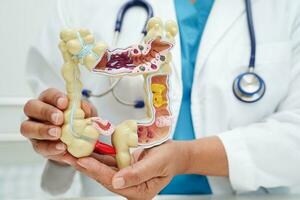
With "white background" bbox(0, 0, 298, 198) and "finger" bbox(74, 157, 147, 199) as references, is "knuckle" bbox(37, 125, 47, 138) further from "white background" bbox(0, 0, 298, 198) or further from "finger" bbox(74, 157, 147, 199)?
"white background" bbox(0, 0, 298, 198)

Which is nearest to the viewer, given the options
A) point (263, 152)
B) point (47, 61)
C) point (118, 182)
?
point (118, 182)

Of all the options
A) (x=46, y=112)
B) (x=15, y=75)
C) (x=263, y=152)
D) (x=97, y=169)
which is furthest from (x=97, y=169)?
(x=15, y=75)

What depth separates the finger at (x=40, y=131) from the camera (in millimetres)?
498

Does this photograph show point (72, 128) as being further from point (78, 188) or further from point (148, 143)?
point (78, 188)

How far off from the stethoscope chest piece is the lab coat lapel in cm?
7

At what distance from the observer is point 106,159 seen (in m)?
0.55

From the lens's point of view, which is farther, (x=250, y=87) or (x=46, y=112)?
(x=250, y=87)

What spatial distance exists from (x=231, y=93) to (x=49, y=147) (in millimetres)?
329

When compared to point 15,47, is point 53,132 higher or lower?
lower

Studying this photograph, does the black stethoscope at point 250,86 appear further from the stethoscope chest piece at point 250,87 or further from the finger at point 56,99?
the finger at point 56,99

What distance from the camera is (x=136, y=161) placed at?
523 mm

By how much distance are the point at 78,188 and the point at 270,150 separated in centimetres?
45

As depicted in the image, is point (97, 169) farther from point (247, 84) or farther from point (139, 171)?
point (247, 84)

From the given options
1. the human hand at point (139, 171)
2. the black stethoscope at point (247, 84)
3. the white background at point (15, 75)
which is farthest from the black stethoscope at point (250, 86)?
the white background at point (15, 75)
